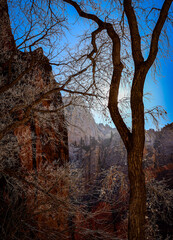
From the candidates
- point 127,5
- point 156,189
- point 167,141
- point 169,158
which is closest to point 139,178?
point 156,189

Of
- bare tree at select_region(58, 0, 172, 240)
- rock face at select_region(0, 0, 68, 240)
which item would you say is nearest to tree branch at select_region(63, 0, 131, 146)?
bare tree at select_region(58, 0, 172, 240)

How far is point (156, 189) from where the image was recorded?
2.53m

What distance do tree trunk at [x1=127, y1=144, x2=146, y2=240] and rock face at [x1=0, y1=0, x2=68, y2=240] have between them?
5.78 ft

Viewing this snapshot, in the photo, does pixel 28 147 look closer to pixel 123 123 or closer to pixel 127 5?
pixel 123 123

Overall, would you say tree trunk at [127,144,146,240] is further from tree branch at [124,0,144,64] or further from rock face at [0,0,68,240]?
rock face at [0,0,68,240]

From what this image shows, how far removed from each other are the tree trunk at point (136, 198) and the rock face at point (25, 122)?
176cm

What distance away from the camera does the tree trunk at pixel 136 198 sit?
212 cm

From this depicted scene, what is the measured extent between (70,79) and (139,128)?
1979 millimetres

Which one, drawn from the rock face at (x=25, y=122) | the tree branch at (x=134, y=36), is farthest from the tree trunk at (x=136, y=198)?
the rock face at (x=25, y=122)

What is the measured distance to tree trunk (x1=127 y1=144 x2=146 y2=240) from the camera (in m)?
2.12

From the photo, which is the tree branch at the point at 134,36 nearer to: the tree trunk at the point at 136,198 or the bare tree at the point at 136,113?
the bare tree at the point at 136,113

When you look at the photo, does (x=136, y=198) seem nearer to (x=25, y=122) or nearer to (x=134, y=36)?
(x=134, y=36)

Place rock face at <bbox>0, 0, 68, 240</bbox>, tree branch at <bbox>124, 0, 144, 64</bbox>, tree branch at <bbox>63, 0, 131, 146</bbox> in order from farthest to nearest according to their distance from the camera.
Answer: rock face at <bbox>0, 0, 68, 240</bbox> < tree branch at <bbox>124, 0, 144, 64</bbox> < tree branch at <bbox>63, 0, 131, 146</bbox>

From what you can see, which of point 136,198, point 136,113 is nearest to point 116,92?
point 136,113
